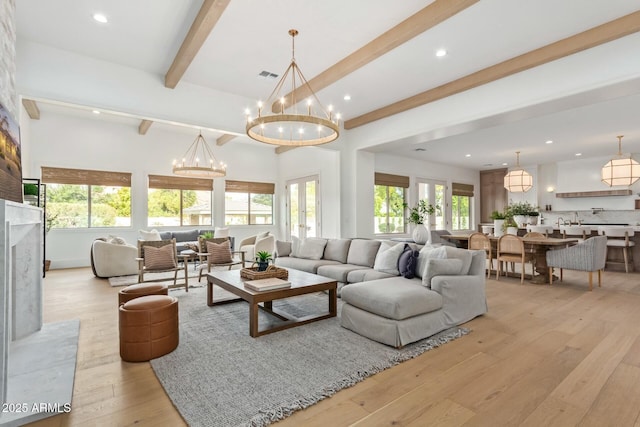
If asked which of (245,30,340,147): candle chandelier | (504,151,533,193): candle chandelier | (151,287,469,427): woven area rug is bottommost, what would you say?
(151,287,469,427): woven area rug

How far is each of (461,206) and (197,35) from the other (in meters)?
10.2

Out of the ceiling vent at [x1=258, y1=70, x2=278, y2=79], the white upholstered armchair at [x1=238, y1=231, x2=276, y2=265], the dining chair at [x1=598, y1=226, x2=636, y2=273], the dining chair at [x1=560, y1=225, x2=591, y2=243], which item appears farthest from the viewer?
the white upholstered armchair at [x1=238, y1=231, x2=276, y2=265]

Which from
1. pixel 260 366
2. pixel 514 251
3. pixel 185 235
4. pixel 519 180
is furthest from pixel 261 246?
pixel 519 180

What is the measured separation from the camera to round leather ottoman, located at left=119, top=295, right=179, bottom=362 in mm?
Result: 2525

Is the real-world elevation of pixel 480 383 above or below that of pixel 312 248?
below

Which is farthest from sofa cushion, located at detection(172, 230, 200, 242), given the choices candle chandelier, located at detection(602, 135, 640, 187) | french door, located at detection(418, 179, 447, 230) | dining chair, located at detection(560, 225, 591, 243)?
candle chandelier, located at detection(602, 135, 640, 187)

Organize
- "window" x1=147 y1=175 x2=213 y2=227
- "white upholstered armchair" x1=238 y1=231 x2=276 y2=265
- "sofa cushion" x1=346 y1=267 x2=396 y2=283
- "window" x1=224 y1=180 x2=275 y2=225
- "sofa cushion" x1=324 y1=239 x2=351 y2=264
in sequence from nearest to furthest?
1. "sofa cushion" x1=346 y1=267 x2=396 y2=283
2. "sofa cushion" x1=324 y1=239 x2=351 y2=264
3. "white upholstered armchair" x1=238 y1=231 x2=276 y2=265
4. "window" x1=147 y1=175 x2=213 y2=227
5. "window" x1=224 y1=180 x2=275 y2=225

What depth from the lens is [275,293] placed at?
10.2 ft

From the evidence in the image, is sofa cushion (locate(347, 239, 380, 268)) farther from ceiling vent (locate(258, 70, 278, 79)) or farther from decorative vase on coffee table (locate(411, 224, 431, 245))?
ceiling vent (locate(258, 70, 278, 79))

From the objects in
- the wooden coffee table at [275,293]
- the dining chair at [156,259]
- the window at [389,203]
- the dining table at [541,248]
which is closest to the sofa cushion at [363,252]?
the wooden coffee table at [275,293]

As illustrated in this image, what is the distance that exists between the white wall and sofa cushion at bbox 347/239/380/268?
5.36 meters

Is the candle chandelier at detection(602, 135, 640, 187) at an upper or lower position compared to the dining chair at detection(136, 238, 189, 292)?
upper

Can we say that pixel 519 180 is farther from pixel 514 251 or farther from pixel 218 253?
pixel 218 253

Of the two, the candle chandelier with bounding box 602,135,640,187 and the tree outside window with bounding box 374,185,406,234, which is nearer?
the candle chandelier with bounding box 602,135,640,187
